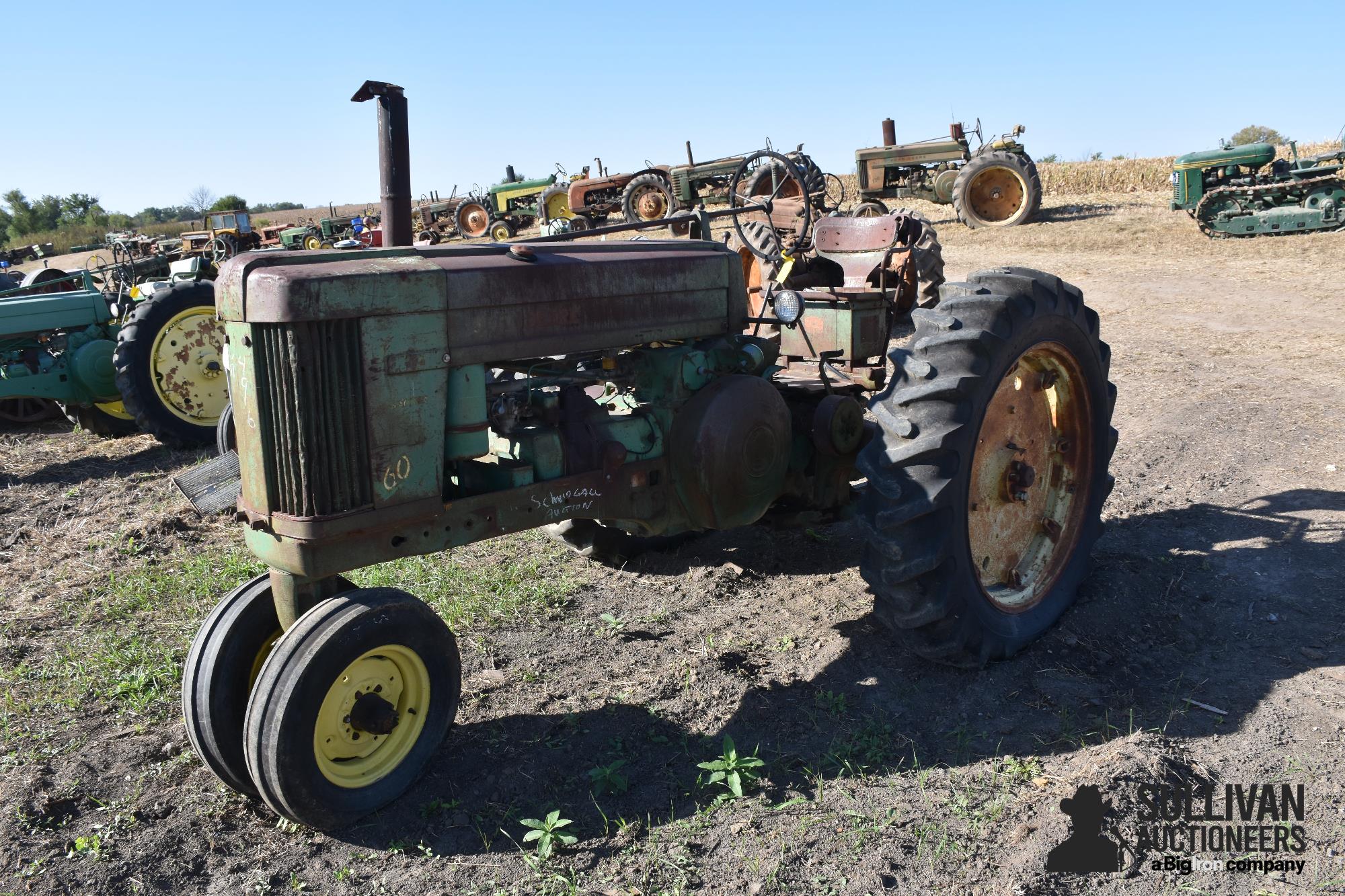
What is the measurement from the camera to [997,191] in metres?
20.8

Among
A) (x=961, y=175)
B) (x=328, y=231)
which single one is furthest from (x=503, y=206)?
(x=961, y=175)

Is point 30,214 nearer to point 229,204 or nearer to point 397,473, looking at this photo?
point 229,204

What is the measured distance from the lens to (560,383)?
364cm

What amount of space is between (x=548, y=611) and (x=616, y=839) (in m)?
1.79

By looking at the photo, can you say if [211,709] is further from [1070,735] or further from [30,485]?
[30,485]

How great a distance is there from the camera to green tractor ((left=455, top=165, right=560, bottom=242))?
93.1 feet

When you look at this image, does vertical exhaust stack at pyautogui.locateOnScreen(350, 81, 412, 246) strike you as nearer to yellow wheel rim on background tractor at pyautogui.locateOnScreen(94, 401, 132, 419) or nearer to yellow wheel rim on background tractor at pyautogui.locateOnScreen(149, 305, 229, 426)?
yellow wheel rim on background tractor at pyautogui.locateOnScreen(149, 305, 229, 426)

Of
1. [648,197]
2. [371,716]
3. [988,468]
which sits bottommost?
[371,716]

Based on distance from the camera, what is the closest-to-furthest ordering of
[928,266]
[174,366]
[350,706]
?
1. [350,706]
2. [174,366]
3. [928,266]

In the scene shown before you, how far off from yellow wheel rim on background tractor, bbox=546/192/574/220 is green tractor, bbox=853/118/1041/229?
8432mm

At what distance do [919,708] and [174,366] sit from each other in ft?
23.0

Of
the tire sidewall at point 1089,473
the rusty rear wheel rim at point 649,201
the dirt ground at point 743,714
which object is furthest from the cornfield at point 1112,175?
the tire sidewall at point 1089,473

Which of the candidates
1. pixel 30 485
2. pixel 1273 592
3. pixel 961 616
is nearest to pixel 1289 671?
pixel 1273 592

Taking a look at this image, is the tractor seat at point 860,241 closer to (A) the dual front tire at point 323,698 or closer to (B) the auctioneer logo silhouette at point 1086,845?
(B) the auctioneer logo silhouette at point 1086,845
